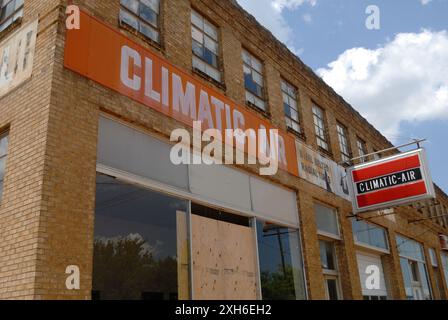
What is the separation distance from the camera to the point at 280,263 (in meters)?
10.3

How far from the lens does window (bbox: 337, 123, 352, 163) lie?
16.1m

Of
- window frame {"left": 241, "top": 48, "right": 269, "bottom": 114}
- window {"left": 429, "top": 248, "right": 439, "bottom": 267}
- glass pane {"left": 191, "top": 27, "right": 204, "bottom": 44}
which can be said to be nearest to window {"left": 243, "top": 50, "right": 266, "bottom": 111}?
window frame {"left": 241, "top": 48, "right": 269, "bottom": 114}

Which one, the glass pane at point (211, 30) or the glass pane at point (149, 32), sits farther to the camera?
the glass pane at point (211, 30)

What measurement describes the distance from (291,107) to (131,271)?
26.8 ft

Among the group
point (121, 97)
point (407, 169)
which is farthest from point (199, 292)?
point (407, 169)

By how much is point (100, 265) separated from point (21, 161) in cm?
191

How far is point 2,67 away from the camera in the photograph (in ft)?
24.7

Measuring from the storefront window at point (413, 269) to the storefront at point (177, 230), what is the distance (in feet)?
27.9

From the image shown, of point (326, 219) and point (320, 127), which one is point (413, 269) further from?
point (320, 127)

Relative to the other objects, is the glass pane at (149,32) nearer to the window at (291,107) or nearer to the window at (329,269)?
the window at (291,107)

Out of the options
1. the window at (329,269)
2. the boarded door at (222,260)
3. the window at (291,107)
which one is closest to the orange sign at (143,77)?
the boarded door at (222,260)

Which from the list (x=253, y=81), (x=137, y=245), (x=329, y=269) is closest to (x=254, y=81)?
(x=253, y=81)

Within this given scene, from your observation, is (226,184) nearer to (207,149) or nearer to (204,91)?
(207,149)

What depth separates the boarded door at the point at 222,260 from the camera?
26.3ft
